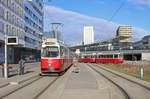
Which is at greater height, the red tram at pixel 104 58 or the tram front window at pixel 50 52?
the tram front window at pixel 50 52

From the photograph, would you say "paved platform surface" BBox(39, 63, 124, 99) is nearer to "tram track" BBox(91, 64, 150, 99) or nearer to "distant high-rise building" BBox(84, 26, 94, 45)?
"tram track" BBox(91, 64, 150, 99)

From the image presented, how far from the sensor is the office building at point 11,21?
145ft

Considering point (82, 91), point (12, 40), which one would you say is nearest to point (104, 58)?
point (12, 40)

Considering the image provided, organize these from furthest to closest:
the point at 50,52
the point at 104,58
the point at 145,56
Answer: the point at 145,56, the point at 104,58, the point at 50,52

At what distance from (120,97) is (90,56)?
173 ft

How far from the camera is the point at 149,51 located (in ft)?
255

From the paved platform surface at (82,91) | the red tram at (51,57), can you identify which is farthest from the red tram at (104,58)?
the paved platform surface at (82,91)

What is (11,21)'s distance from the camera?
1927 inches

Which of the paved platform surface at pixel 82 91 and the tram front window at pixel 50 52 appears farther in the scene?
the tram front window at pixel 50 52

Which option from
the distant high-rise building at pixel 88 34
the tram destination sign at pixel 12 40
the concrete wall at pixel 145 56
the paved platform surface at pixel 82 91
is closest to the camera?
the paved platform surface at pixel 82 91

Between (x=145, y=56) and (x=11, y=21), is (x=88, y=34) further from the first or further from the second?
(x=11, y=21)

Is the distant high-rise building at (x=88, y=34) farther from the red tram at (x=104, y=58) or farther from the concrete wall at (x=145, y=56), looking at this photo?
the red tram at (x=104, y=58)

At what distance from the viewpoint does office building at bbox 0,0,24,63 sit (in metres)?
44.1

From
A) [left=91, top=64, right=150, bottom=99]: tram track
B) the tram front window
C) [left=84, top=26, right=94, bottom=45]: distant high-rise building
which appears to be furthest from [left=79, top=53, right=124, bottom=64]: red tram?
[left=84, top=26, right=94, bottom=45]: distant high-rise building
